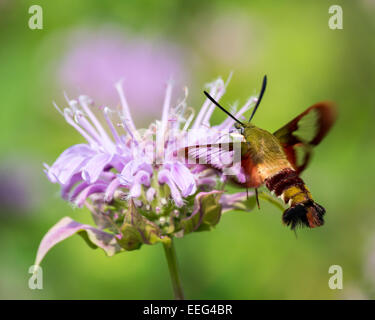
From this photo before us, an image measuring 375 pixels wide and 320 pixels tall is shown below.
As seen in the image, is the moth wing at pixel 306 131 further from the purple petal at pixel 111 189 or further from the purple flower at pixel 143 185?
the purple petal at pixel 111 189

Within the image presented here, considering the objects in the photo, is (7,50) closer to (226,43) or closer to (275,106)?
(226,43)

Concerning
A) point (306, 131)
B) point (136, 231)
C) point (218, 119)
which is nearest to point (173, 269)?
point (136, 231)

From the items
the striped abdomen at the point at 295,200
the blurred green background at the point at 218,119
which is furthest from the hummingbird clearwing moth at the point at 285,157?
the blurred green background at the point at 218,119

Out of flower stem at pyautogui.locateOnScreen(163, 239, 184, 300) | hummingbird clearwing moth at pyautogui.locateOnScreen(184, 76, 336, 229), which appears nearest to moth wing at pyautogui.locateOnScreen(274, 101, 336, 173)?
hummingbird clearwing moth at pyautogui.locateOnScreen(184, 76, 336, 229)

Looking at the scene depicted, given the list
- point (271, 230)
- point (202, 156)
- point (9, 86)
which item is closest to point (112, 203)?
point (202, 156)

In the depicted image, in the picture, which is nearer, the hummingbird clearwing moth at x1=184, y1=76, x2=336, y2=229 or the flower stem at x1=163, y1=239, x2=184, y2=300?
the hummingbird clearwing moth at x1=184, y1=76, x2=336, y2=229

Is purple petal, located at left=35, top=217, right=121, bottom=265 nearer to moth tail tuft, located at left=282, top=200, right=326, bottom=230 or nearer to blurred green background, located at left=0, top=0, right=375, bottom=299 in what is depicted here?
moth tail tuft, located at left=282, top=200, right=326, bottom=230
